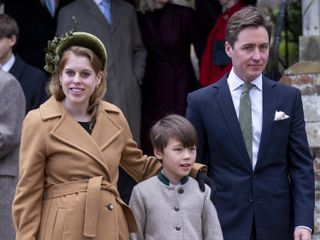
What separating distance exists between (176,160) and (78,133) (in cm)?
55

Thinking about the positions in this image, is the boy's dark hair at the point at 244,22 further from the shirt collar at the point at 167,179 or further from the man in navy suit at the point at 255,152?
the shirt collar at the point at 167,179

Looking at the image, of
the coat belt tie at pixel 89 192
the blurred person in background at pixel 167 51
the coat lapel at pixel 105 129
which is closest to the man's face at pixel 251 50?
the coat lapel at pixel 105 129

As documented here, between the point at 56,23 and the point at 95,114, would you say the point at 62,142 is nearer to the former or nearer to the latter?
the point at 95,114

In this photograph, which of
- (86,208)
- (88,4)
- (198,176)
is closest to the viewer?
(86,208)

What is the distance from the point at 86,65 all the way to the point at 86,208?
2.44 feet

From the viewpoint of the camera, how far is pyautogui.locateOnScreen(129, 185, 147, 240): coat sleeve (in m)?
5.38

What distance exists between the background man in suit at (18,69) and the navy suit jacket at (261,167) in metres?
2.51

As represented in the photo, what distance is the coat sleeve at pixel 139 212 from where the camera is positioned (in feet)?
17.6

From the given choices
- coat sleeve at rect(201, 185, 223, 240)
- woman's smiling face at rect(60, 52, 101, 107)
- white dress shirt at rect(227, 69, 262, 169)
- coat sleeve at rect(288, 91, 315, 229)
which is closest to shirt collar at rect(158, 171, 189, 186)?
coat sleeve at rect(201, 185, 223, 240)

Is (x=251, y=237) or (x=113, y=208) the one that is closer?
(x=113, y=208)

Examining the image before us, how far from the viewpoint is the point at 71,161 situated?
17.0ft

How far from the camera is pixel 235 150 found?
575 centimetres

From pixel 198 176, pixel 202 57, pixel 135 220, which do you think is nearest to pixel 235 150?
pixel 198 176

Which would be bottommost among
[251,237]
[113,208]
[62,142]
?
[251,237]
